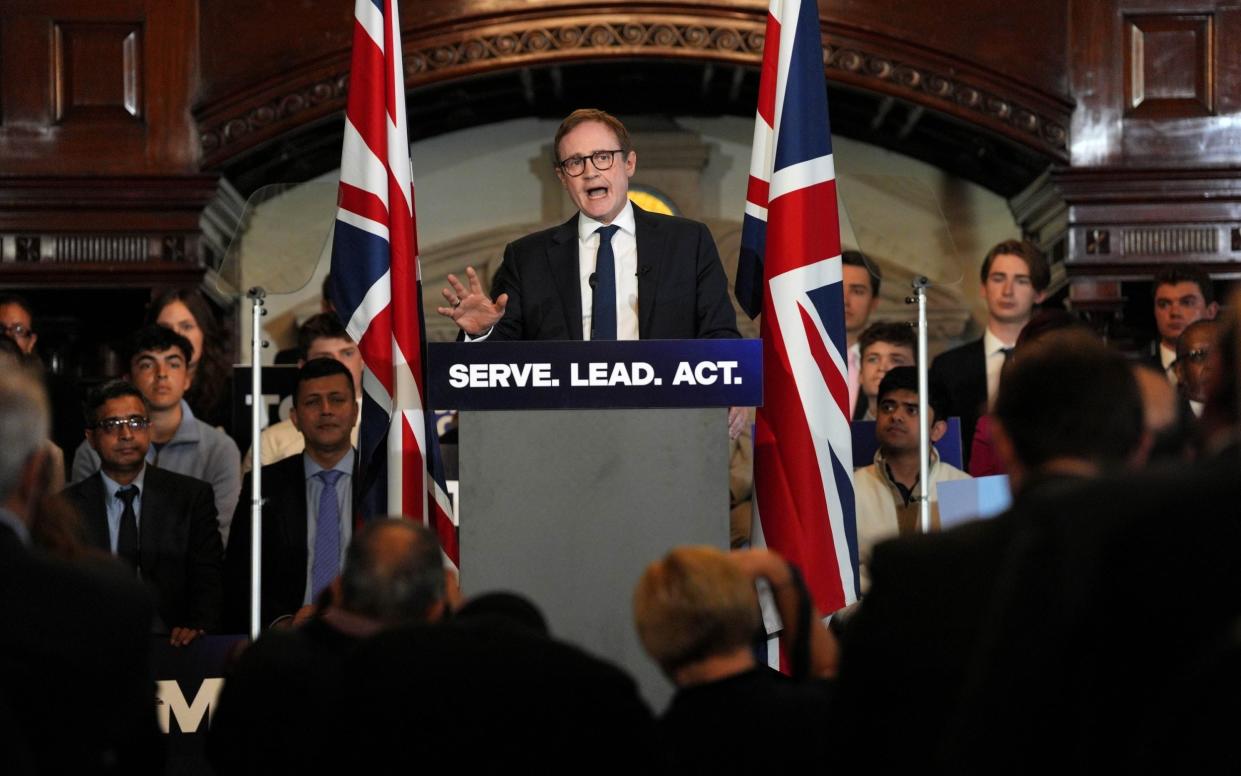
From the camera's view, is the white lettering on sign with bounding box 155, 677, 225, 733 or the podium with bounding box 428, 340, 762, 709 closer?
the podium with bounding box 428, 340, 762, 709

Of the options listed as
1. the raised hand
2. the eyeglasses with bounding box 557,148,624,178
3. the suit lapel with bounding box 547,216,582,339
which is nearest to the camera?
the raised hand

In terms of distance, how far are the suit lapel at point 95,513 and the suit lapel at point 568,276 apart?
1865 millimetres

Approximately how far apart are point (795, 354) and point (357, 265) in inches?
53.0

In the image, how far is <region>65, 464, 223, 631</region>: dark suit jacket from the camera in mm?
5828

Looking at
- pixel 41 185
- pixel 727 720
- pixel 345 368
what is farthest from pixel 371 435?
pixel 41 185

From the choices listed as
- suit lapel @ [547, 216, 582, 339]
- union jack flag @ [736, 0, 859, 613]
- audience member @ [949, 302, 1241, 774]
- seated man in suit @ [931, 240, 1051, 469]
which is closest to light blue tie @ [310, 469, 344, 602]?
suit lapel @ [547, 216, 582, 339]

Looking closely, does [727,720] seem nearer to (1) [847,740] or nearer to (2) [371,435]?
(1) [847,740]

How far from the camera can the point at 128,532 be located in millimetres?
5891

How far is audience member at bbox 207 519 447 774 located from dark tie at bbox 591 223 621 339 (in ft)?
5.67

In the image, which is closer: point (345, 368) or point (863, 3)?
point (345, 368)

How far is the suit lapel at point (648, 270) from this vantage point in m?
4.88

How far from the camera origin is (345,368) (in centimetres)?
623

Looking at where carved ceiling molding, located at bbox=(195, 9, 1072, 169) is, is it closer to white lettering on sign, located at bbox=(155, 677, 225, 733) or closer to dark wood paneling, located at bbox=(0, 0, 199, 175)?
dark wood paneling, located at bbox=(0, 0, 199, 175)

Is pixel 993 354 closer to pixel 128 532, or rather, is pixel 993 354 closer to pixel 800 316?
pixel 800 316
